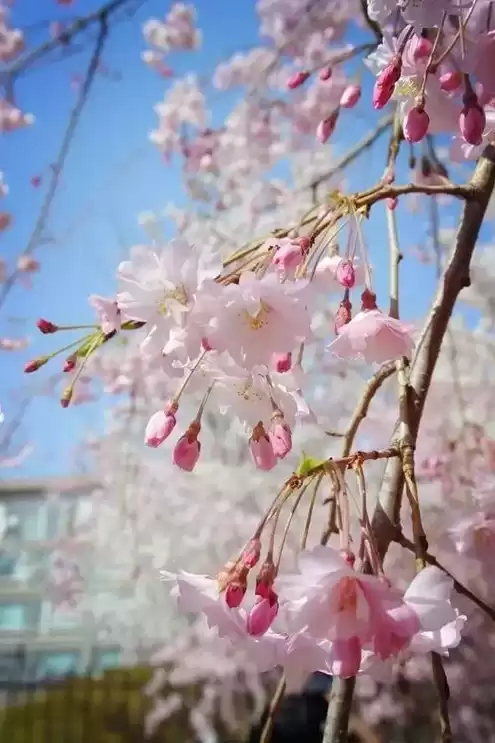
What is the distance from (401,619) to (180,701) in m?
2.31

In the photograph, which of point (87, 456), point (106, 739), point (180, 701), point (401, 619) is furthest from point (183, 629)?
Answer: point (401, 619)

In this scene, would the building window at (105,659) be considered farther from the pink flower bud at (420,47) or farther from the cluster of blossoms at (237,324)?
the pink flower bud at (420,47)

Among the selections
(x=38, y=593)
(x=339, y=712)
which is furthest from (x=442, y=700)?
(x=38, y=593)

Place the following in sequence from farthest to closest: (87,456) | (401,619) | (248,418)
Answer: (87,456)
(248,418)
(401,619)

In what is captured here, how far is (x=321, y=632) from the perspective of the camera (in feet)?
1.61

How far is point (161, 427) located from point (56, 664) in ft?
7.19

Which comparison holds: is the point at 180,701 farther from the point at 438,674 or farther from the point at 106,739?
the point at 438,674

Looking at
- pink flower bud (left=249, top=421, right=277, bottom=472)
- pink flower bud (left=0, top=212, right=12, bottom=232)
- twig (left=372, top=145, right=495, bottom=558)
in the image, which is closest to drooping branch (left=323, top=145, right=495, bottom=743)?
twig (left=372, top=145, right=495, bottom=558)

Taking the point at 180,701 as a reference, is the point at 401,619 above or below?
above

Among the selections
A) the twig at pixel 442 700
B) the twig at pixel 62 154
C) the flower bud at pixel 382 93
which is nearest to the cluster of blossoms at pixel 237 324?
the flower bud at pixel 382 93

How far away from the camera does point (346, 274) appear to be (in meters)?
0.59

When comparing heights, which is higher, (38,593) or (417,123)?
(417,123)

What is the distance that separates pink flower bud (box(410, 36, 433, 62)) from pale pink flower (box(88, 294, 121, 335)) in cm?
33

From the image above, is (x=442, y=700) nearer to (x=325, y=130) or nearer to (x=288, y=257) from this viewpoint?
(x=288, y=257)
